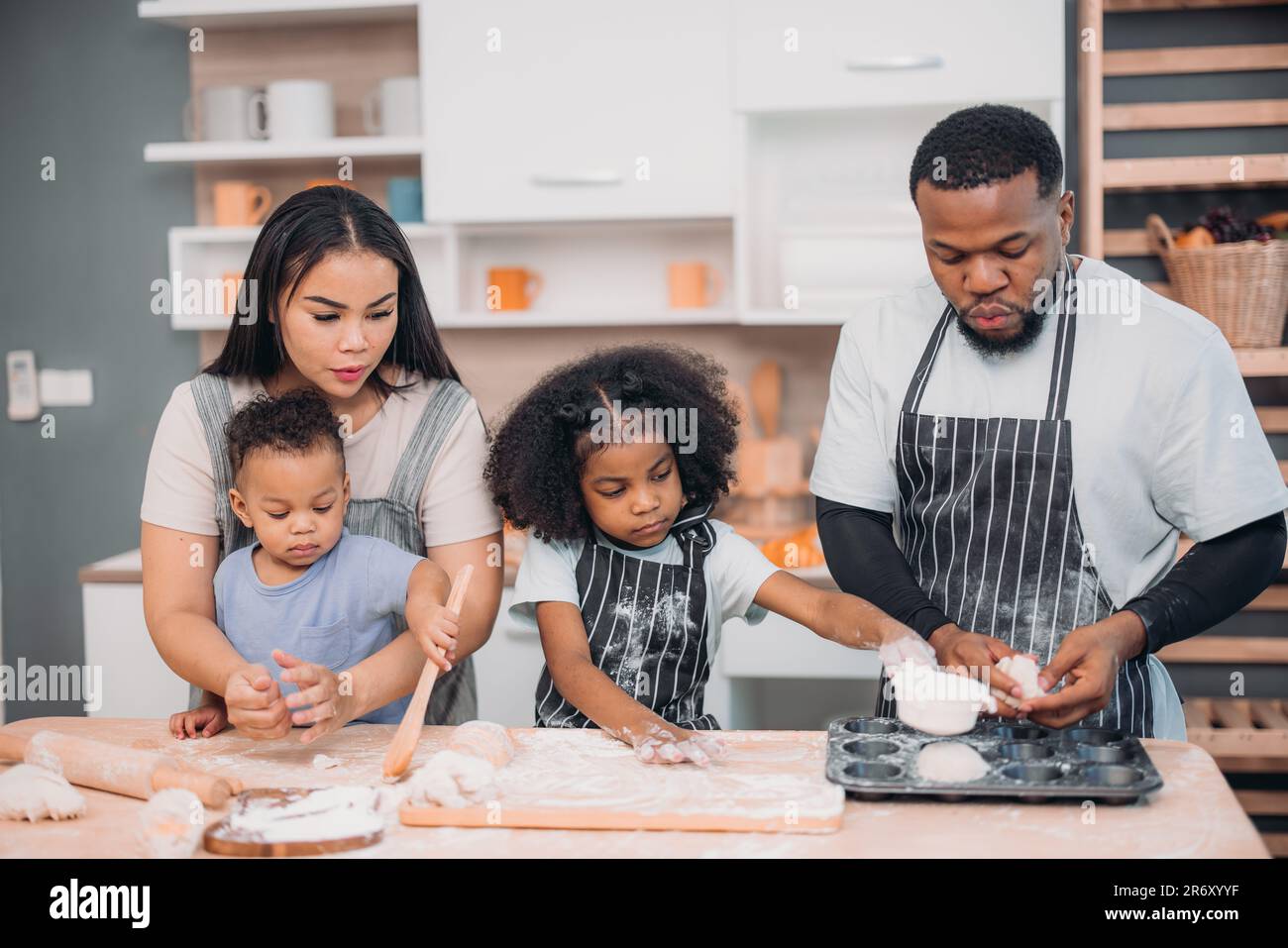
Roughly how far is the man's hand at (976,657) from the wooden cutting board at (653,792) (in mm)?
170

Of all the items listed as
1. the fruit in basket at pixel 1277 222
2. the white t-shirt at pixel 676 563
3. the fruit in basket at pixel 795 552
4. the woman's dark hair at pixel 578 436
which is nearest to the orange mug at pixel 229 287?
the fruit in basket at pixel 795 552

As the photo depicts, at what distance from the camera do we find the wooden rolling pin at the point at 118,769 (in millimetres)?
1145

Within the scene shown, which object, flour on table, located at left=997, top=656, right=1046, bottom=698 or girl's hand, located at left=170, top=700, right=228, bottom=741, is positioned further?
girl's hand, located at left=170, top=700, right=228, bottom=741

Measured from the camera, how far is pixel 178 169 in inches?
122

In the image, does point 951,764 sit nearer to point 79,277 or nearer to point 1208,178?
point 1208,178

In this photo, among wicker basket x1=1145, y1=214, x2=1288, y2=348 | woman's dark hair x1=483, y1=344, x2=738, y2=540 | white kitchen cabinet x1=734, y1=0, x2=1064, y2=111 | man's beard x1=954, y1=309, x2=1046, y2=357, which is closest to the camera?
man's beard x1=954, y1=309, x2=1046, y2=357

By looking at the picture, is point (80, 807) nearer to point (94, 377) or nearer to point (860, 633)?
point (860, 633)

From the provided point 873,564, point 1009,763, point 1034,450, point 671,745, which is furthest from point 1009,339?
point 671,745

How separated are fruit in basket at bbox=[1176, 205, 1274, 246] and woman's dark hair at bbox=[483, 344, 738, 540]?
3.97 feet

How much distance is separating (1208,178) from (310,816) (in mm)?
2107

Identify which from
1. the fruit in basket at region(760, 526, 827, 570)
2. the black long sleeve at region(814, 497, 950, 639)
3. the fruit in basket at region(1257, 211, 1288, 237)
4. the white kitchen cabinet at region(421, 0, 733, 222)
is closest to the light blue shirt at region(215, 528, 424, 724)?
the black long sleeve at region(814, 497, 950, 639)

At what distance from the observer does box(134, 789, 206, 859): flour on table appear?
1.02m

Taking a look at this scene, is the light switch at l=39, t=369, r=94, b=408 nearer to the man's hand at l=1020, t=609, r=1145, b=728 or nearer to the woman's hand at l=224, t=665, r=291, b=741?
the woman's hand at l=224, t=665, r=291, b=741
